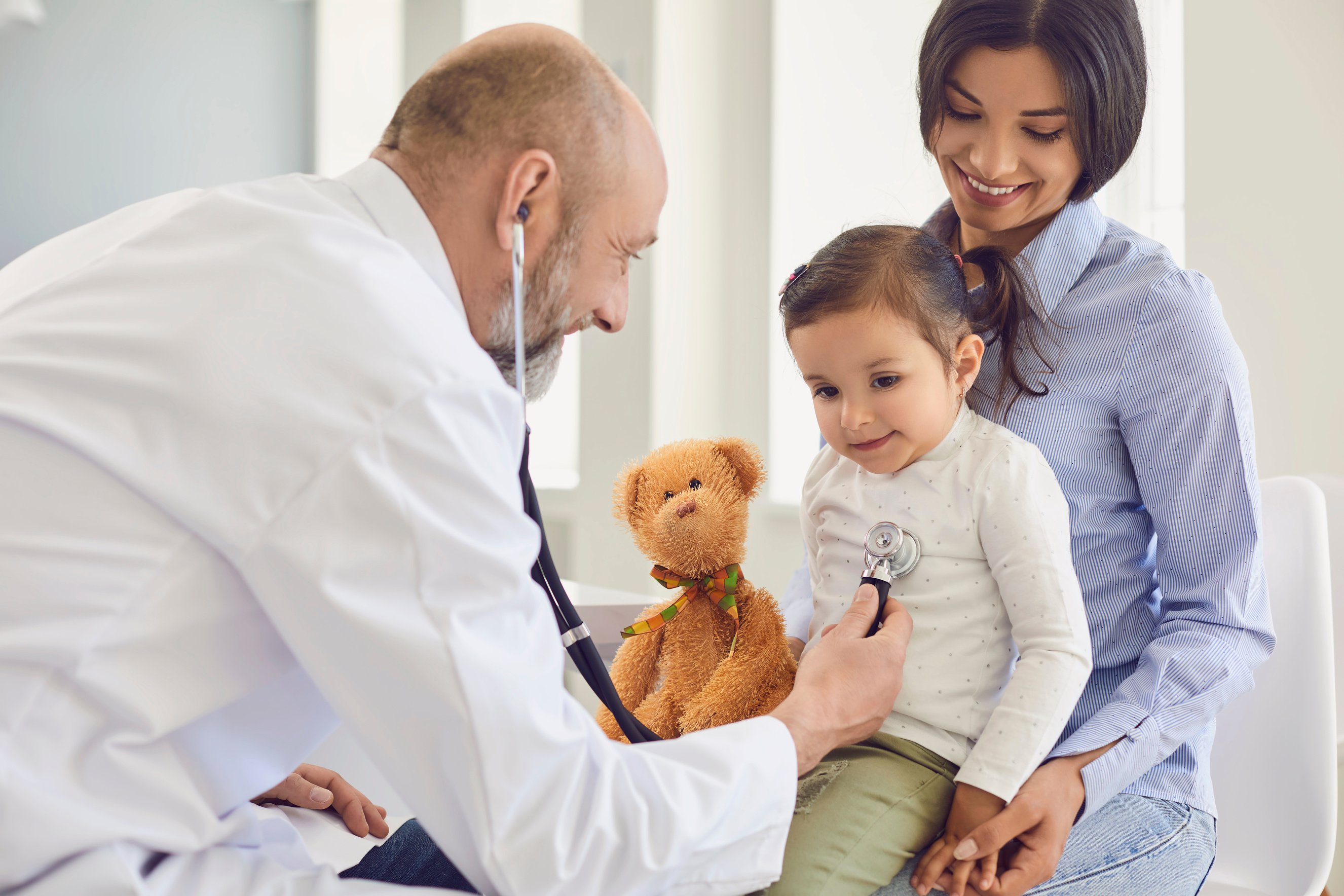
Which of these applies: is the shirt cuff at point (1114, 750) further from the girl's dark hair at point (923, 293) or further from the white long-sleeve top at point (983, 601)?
the girl's dark hair at point (923, 293)

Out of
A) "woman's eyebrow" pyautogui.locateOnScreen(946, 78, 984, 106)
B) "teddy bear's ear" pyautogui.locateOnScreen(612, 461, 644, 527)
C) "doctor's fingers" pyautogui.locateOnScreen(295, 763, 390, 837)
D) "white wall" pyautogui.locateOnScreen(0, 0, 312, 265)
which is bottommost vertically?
"doctor's fingers" pyautogui.locateOnScreen(295, 763, 390, 837)

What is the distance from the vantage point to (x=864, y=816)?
98 cm

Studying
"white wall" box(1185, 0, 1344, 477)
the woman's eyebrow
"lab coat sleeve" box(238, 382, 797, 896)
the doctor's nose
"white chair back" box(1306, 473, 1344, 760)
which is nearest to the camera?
"lab coat sleeve" box(238, 382, 797, 896)

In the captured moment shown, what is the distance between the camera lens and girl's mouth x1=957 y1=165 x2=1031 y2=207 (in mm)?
1264

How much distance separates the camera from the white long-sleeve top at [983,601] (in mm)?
1010

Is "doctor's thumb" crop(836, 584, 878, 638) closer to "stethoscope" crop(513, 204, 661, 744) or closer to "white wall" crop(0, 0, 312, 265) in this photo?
"stethoscope" crop(513, 204, 661, 744)

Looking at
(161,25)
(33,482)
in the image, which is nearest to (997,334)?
(33,482)

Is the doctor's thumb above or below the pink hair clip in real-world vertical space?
below

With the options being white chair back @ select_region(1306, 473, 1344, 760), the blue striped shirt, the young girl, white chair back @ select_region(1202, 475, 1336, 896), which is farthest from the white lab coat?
white chair back @ select_region(1306, 473, 1344, 760)

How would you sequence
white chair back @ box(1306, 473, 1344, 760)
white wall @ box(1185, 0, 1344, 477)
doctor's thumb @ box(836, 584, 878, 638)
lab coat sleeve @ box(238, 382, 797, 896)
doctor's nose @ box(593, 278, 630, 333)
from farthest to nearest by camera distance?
white wall @ box(1185, 0, 1344, 477), white chair back @ box(1306, 473, 1344, 760), doctor's nose @ box(593, 278, 630, 333), doctor's thumb @ box(836, 584, 878, 638), lab coat sleeve @ box(238, 382, 797, 896)

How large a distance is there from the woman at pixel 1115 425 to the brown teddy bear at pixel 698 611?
0.18 meters

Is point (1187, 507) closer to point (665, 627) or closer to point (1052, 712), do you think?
point (1052, 712)

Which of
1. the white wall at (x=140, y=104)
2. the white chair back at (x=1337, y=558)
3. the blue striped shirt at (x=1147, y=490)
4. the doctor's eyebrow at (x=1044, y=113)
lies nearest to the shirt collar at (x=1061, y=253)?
the blue striped shirt at (x=1147, y=490)

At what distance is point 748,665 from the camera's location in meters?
1.13
